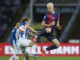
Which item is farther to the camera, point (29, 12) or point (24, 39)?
point (29, 12)

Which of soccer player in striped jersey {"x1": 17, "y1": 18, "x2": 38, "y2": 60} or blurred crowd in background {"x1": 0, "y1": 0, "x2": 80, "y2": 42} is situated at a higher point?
blurred crowd in background {"x1": 0, "y1": 0, "x2": 80, "y2": 42}

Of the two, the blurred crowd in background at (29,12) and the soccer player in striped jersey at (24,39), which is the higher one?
the blurred crowd in background at (29,12)

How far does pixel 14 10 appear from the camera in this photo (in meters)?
28.1

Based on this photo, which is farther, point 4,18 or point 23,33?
point 4,18

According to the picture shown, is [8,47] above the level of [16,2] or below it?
below

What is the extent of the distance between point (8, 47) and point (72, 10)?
23.5ft

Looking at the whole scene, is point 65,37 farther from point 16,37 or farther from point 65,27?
point 16,37

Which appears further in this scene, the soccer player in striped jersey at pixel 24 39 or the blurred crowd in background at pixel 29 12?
the blurred crowd in background at pixel 29 12

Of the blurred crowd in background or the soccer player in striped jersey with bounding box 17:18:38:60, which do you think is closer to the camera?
the soccer player in striped jersey with bounding box 17:18:38:60

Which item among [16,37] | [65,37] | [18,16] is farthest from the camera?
[18,16]

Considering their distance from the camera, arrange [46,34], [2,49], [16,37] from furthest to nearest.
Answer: [2,49]
[16,37]
[46,34]

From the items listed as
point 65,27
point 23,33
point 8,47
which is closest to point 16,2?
point 65,27

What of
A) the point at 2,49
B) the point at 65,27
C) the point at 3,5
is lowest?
the point at 2,49

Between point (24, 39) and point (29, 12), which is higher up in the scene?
point (29, 12)
